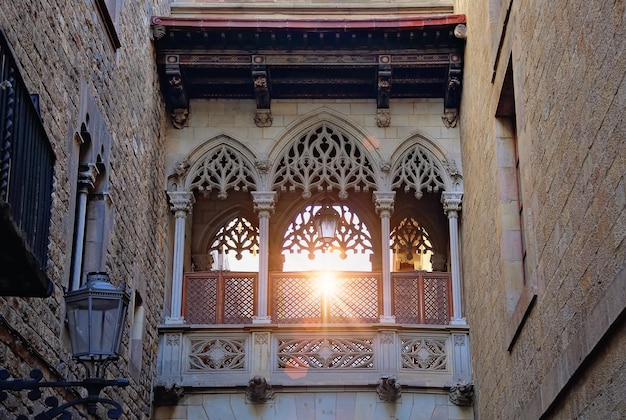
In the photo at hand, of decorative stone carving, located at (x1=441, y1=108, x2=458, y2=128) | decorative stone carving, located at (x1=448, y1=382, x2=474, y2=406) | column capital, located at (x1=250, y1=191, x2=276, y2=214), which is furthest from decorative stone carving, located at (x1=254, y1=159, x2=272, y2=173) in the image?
decorative stone carving, located at (x1=448, y1=382, x2=474, y2=406)

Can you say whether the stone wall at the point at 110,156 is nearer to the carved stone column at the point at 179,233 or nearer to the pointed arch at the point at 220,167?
the carved stone column at the point at 179,233

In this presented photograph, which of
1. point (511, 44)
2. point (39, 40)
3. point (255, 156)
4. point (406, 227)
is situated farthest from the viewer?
point (406, 227)

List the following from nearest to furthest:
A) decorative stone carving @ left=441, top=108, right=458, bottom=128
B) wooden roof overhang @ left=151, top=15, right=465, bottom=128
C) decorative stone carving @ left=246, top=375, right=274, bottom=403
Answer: decorative stone carving @ left=246, top=375, right=274, bottom=403
wooden roof overhang @ left=151, top=15, right=465, bottom=128
decorative stone carving @ left=441, top=108, right=458, bottom=128

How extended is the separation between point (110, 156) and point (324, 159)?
13.5 feet

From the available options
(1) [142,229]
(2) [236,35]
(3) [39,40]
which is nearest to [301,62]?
(2) [236,35]

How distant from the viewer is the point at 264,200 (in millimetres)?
13844

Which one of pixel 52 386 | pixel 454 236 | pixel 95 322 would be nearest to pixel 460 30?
pixel 454 236

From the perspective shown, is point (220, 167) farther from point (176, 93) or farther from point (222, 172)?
point (176, 93)

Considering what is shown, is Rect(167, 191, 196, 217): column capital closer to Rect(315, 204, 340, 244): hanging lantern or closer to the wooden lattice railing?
the wooden lattice railing

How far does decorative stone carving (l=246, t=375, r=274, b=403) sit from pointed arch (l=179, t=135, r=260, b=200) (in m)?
2.52

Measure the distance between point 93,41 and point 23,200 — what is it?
4.50 m

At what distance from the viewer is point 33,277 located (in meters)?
5.35

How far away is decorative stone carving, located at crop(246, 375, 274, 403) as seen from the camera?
1256cm

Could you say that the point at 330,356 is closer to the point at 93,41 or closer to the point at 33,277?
the point at 93,41
